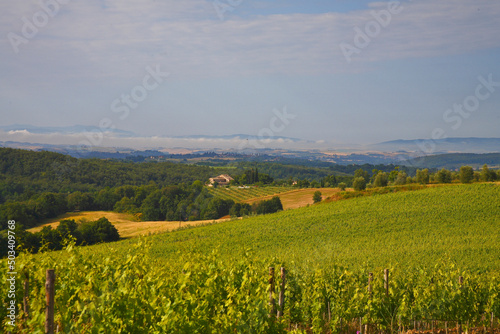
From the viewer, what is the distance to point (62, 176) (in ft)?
268

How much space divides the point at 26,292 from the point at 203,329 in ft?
8.77

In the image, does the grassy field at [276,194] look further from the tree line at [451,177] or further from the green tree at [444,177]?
the green tree at [444,177]

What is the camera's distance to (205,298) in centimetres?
462

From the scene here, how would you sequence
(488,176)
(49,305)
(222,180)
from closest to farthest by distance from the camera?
(49,305), (488,176), (222,180)

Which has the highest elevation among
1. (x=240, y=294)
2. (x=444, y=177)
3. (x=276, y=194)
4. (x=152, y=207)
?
(x=240, y=294)

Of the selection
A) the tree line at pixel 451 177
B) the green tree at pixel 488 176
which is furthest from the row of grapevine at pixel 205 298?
the green tree at pixel 488 176

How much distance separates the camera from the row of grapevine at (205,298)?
3771mm

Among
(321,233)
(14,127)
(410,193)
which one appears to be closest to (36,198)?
(321,233)

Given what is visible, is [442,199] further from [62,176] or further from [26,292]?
[62,176]

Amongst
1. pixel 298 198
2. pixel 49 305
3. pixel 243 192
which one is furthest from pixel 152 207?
pixel 49 305

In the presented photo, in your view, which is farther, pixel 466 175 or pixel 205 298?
pixel 466 175

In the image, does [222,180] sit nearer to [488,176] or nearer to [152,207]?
[152,207]

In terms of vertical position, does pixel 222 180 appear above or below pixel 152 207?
above

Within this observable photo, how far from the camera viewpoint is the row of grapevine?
3.77 metres
